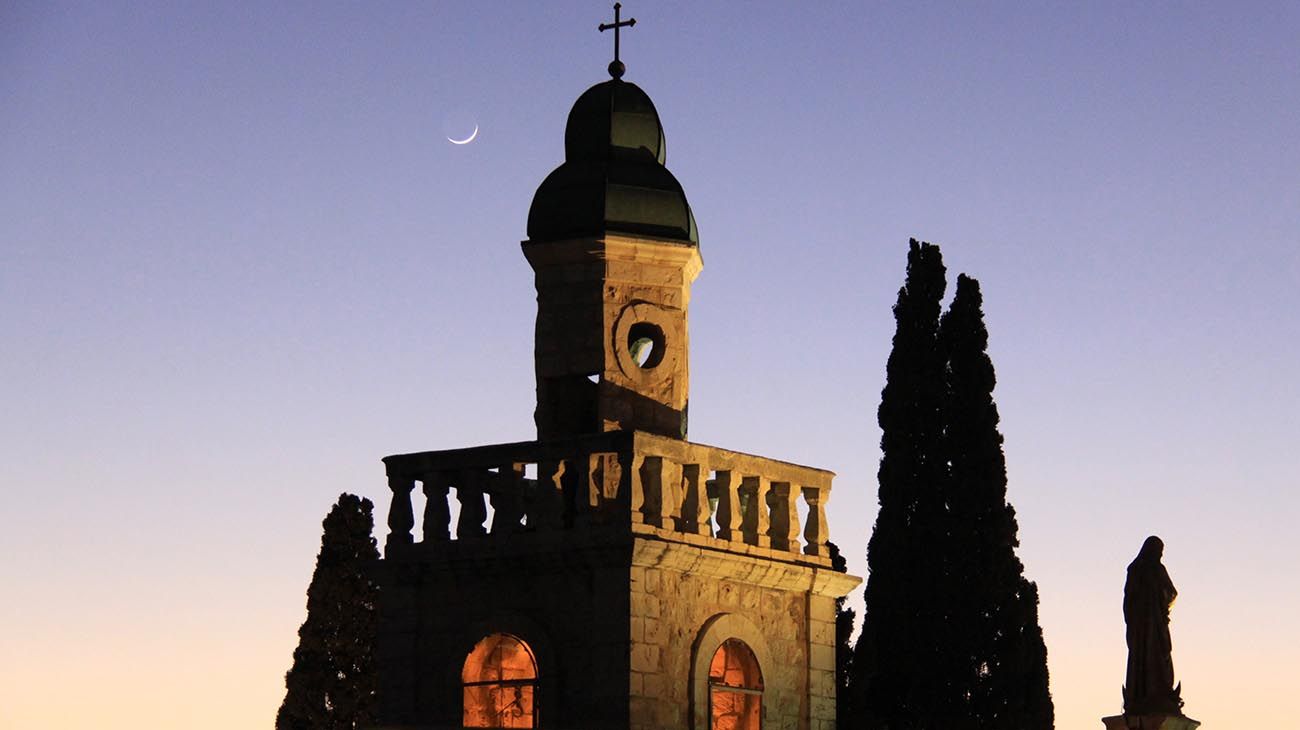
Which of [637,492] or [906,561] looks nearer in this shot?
[637,492]

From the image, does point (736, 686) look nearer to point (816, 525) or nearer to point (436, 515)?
point (816, 525)

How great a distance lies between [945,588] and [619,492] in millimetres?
12438

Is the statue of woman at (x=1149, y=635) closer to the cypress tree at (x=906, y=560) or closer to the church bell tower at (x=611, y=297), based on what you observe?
the church bell tower at (x=611, y=297)

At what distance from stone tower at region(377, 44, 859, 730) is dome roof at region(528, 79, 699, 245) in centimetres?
3

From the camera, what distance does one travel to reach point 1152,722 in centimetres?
3200

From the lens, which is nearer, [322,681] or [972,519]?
[972,519]

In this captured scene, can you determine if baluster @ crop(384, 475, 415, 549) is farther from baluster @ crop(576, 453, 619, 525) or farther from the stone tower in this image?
baluster @ crop(576, 453, 619, 525)

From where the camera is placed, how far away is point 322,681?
46.4m

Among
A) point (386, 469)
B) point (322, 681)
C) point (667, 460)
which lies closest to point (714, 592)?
point (667, 460)

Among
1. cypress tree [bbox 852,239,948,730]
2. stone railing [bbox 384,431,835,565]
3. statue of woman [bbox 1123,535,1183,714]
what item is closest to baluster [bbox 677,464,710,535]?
stone railing [bbox 384,431,835,565]

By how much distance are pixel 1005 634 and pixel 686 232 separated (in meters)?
11.8

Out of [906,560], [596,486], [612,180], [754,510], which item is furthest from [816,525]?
[906,560]

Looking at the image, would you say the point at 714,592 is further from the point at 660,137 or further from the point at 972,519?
the point at 972,519

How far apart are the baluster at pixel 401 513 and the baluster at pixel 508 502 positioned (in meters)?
1.12
